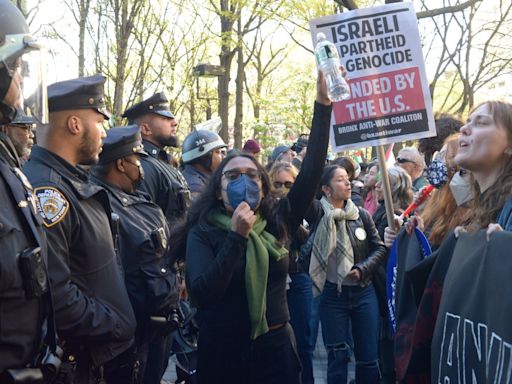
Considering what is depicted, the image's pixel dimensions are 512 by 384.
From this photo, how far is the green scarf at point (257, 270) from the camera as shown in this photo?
3760mm

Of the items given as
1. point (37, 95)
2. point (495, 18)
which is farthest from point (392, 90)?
point (495, 18)

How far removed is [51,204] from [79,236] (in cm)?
20

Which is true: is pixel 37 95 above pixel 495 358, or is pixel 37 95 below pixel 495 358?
above

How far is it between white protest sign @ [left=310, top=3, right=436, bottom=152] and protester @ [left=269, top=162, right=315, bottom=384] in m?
1.98

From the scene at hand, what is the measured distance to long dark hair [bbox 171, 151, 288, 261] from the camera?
4.12 metres

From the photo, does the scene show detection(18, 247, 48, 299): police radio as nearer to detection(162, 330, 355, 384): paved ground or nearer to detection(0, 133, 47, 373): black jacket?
detection(0, 133, 47, 373): black jacket

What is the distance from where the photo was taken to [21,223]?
8.09 feet

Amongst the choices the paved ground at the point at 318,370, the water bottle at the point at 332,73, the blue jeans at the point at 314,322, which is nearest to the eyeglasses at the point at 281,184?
the blue jeans at the point at 314,322

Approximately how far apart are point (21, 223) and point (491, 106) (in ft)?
6.91

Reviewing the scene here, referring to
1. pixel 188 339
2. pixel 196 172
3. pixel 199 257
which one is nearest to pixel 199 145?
pixel 196 172

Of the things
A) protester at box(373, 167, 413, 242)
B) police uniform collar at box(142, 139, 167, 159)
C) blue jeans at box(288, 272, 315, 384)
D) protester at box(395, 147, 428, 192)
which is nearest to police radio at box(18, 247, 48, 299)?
police uniform collar at box(142, 139, 167, 159)

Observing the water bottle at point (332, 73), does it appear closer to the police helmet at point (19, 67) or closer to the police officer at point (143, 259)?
the police officer at point (143, 259)

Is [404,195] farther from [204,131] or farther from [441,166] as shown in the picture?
[441,166]

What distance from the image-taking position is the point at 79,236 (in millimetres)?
3238
